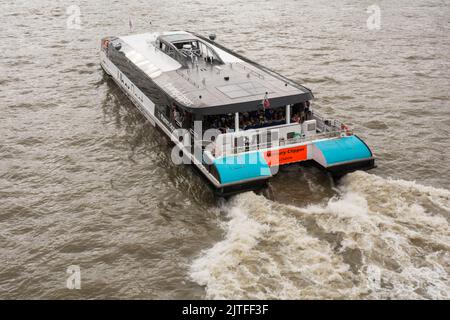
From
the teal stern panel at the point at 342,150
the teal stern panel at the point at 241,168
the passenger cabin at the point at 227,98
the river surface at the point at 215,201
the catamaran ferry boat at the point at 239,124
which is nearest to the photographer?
the river surface at the point at 215,201

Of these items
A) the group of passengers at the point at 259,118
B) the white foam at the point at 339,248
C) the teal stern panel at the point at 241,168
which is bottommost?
the white foam at the point at 339,248

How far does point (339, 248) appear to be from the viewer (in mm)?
16156

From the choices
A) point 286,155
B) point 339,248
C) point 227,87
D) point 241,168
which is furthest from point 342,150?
point 227,87

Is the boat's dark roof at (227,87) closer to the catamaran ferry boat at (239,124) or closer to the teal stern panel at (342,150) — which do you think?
the catamaran ferry boat at (239,124)

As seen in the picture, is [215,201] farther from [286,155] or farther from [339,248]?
[339,248]

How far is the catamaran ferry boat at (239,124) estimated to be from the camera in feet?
63.1

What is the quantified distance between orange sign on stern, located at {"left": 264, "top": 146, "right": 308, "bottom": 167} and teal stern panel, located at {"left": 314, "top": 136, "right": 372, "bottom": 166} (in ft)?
1.96

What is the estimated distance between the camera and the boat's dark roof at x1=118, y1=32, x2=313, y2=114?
20281 mm

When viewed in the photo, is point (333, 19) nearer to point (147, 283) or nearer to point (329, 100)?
point (329, 100)

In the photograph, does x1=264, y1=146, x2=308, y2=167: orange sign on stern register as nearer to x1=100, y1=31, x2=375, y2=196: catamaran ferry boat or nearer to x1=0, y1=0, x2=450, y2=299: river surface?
x1=100, y1=31, x2=375, y2=196: catamaran ferry boat

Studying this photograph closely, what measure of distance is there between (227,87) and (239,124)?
5.60ft

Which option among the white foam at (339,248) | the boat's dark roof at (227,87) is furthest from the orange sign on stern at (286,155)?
the boat's dark roof at (227,87)

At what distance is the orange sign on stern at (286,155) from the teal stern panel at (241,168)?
0.47 meters
